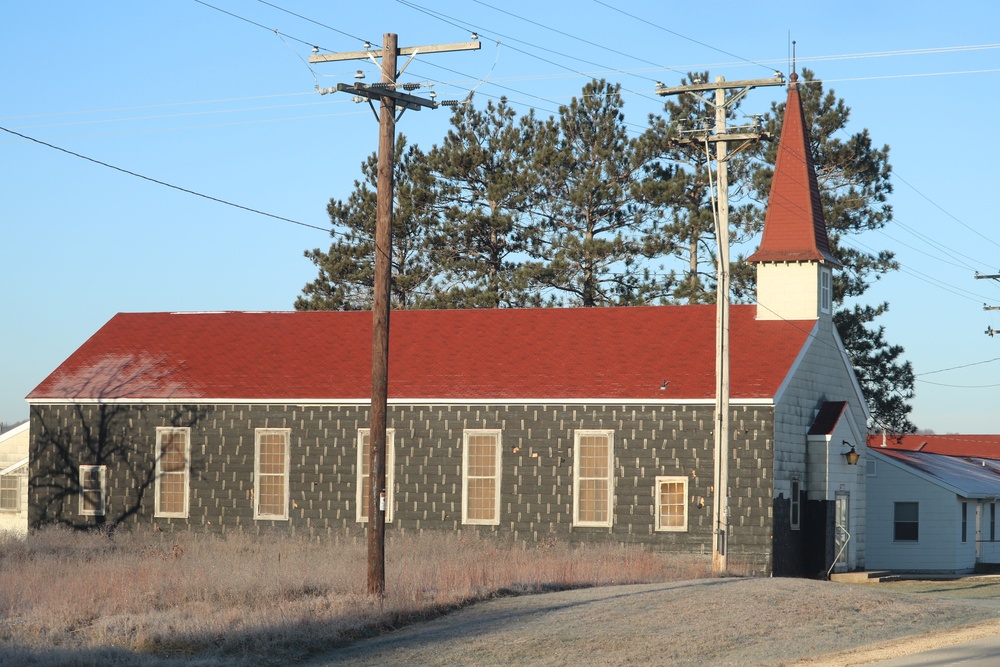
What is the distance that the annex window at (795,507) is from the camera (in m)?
33.6

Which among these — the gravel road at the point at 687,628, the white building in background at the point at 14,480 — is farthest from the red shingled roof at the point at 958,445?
the gravel road at the point at 687,628

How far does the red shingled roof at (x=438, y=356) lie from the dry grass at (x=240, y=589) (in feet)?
17.1

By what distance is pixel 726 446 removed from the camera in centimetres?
2856

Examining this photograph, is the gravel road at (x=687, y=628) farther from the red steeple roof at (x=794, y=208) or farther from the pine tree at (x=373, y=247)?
the pine tree at (x=373, y=247)

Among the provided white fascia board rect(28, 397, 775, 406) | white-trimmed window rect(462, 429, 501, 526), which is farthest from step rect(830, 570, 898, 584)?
white-trimmed window rect(462, 429, 501, 526)

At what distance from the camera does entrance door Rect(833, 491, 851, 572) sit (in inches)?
1372

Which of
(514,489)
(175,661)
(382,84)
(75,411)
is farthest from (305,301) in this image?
(175,661)

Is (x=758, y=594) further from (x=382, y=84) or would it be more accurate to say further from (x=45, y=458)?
(x=45, y=458)

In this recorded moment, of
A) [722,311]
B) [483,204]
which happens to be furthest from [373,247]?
[722,311]

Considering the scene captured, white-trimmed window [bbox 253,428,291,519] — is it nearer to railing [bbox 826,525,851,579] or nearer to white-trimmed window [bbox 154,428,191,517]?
white-trimmed window [bbox 154,428,191,517]

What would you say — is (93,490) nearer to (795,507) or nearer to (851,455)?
(795,507)

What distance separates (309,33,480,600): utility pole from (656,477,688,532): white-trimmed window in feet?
43.8

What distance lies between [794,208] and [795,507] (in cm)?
875

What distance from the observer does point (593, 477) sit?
33.8 metres
